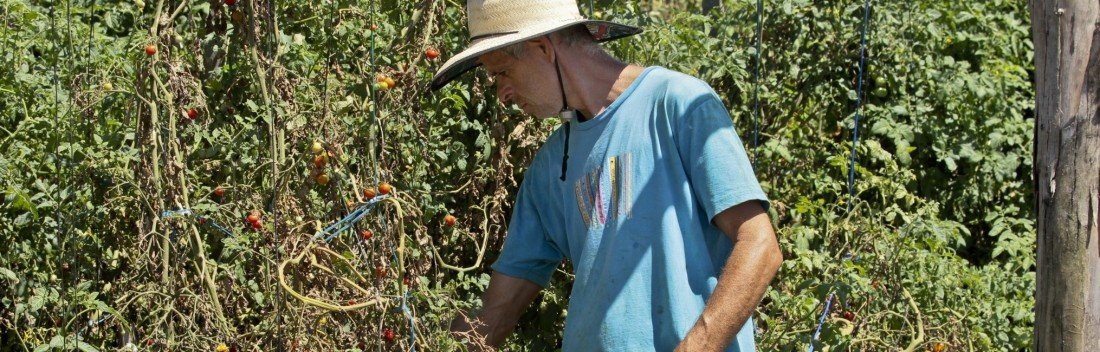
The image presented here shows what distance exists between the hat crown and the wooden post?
Answer: 1.06 m

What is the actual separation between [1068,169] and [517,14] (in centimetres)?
125

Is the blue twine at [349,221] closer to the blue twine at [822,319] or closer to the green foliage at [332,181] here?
the green foliage at [332,181]

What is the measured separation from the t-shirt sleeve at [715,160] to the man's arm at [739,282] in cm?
4

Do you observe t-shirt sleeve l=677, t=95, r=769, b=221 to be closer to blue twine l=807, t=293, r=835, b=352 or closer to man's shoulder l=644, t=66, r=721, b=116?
man's shoulder l=644, t=66, r=721, b=116

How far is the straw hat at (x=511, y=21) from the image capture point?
254cm

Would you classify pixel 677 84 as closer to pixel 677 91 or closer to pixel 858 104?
pixel 677 91

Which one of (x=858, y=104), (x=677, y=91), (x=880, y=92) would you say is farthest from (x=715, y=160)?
(x=880, y=92)

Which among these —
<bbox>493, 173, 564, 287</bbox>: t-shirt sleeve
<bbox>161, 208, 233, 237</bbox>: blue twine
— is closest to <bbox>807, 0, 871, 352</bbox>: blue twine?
<bbox>493, 173, 564, 287</bbox>: t-shirt sleeve

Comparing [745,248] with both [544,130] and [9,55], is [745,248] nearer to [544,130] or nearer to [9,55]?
[544,130]

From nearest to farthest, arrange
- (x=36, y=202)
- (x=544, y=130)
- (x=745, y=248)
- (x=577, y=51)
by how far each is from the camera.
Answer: (x=745, y=248) < (x=577, y=51) < (x=36, y=202) < (x=544, y=130)

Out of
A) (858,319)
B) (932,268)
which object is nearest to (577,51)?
(858,319)

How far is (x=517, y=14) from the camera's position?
2.57 meters

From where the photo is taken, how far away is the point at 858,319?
3500 millimetres

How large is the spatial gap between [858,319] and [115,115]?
187 cm
